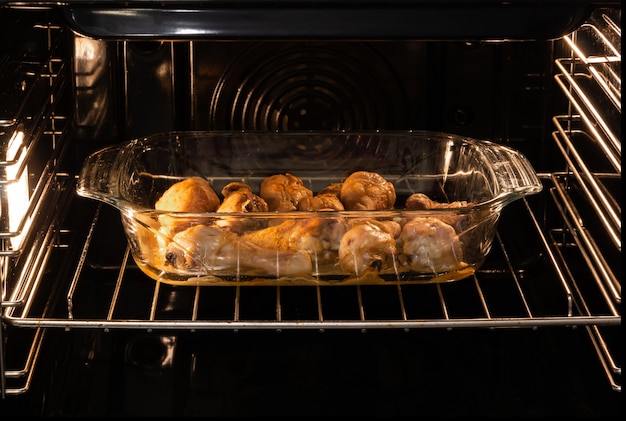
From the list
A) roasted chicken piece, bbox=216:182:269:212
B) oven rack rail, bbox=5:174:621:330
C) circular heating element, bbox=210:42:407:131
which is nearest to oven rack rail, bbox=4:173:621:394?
oven rack rail, bbox=5:174:621:330

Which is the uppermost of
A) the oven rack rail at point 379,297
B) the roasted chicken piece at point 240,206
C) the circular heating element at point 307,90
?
the circular heating element at point 307,90

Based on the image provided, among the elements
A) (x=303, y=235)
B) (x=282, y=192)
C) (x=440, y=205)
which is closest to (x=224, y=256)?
(x=303, y=235)

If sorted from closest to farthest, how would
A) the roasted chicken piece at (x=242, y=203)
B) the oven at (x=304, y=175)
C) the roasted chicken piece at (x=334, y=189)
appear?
the oven at (x=304, y=175) < the roasted chicken piece at (x=242, y=203) < the roasted chicken piece at (x=334, y=189)

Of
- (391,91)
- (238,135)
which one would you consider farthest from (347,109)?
(238,135)

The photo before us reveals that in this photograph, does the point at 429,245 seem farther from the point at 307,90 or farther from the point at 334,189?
the point at 307,90

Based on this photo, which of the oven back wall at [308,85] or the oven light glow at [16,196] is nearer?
the oven light glow at [16,196]

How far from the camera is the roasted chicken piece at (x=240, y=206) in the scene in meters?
1.14

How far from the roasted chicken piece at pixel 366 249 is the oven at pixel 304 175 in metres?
0.04

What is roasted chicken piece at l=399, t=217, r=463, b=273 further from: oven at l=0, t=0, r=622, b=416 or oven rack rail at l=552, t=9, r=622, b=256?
oven rack rail at l=552, t=9, r=622, b=256

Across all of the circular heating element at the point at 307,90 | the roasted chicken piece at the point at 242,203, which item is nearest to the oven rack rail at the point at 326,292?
the roasted chicken piece at the point at 242,203

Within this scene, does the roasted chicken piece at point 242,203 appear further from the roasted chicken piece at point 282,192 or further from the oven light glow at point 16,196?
the oven light glow at point 16,196

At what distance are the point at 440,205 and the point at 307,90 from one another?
0.28 m

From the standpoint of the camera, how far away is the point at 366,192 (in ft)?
4.38

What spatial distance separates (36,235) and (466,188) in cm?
62
